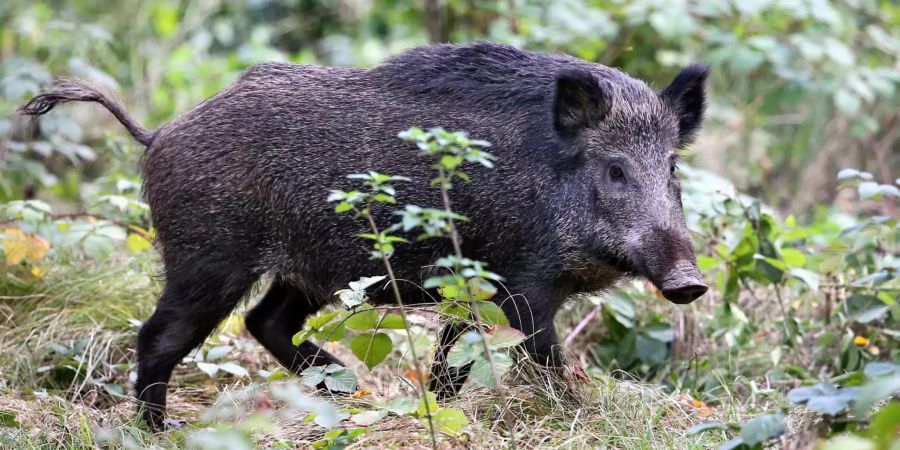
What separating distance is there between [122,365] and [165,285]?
0.54m

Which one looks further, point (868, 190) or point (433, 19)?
point (433, 19)

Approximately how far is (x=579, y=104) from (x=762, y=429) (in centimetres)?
166

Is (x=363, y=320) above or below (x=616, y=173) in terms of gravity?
below

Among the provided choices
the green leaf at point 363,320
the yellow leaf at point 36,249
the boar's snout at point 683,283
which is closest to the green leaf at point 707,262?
the boar's snout at point 683,283

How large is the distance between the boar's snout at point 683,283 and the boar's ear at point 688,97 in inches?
33.6

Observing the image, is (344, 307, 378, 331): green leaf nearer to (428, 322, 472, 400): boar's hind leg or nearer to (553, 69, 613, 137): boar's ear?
(428, 322, 472, 400): boar's hind leg

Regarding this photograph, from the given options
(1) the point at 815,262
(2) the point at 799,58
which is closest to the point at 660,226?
(1) the point at 815,262

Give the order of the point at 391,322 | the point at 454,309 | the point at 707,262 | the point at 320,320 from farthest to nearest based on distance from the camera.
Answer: the point at 707,262 < the point at 454,309 < the point at 391,322 < the point at 320,320

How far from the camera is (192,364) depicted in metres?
4.91

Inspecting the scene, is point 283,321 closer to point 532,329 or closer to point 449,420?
point 532,329

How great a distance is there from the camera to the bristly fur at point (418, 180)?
165 inches

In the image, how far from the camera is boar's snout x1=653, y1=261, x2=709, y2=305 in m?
3.79

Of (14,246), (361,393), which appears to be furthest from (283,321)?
(14,246)

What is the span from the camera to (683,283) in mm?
3789
